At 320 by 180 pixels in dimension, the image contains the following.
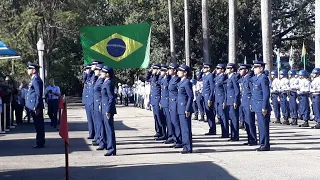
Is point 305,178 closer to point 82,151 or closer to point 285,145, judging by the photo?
point 285,145

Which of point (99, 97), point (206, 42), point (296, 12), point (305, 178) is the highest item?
point (296, 12)

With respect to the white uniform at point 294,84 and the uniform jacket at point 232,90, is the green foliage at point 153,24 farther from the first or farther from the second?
the uniform jacket at point 232,90

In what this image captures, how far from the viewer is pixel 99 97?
48.2 feet

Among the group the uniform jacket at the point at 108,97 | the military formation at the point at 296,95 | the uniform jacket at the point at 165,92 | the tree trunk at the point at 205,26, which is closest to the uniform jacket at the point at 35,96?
the uniform jacket at the point at 108,97

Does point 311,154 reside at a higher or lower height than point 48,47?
lower

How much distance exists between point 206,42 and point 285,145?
64.8 feet

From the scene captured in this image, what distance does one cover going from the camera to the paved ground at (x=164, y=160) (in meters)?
11.3

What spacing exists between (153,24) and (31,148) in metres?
29.8

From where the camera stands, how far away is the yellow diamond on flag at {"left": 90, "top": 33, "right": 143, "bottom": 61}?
20.9m

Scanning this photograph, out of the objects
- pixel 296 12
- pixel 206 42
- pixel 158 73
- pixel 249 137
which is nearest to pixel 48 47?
pixel 206 42

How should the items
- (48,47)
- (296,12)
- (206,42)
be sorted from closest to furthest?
(206,42) < (48,47) < (296,12)

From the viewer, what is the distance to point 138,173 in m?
11.5

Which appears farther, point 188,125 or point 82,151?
point 82,151

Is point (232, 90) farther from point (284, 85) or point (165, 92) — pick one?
point (284, 85)
